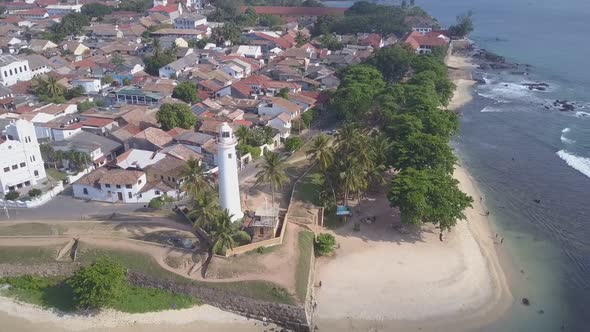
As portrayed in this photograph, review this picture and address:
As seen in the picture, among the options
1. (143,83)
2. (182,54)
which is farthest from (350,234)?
(182,54)

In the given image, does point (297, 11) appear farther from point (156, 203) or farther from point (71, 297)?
point (71, 297)

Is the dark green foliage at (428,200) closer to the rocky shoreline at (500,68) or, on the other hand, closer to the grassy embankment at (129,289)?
the grassy embankment at (129,289)

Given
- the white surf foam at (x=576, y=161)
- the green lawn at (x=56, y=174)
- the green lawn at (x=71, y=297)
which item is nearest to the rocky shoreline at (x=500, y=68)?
the white surf foam at (x=576, y=161)

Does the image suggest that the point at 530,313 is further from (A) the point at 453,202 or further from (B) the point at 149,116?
(B) the point at 149,116

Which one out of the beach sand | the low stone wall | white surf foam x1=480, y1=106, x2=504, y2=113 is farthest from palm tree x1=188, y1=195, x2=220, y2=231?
white surf foam x1=480, y1=106, x2=504, y2=113

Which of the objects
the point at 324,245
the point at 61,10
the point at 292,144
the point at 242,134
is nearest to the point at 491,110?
the point at 292,144
